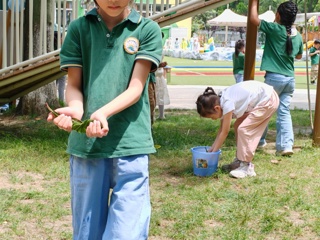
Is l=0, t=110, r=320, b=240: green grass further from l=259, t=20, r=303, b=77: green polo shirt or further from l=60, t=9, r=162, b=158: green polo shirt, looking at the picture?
l=60, t=9, r=162, b=158: green polo shirt

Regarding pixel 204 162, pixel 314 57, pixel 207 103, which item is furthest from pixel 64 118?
pixel 314 57

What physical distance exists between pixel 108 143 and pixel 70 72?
37 cm

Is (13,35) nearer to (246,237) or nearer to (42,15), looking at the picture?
(42,15)

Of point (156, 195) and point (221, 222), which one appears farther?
point (156, 195)

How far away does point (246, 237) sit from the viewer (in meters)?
3.88

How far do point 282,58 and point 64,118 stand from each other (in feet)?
15.1

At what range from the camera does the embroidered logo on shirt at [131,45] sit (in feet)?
8.25

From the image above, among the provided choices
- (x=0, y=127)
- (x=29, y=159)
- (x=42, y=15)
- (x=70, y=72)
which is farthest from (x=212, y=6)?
(x=70, y=72)

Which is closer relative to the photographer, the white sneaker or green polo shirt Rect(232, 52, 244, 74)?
the white sneaker

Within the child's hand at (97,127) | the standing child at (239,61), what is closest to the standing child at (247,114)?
the child's hand at (97,127)

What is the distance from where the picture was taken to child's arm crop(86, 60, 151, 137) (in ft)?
7.29

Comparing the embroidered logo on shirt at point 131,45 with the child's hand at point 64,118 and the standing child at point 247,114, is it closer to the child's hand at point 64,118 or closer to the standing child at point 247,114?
the child's hand at point 64,118

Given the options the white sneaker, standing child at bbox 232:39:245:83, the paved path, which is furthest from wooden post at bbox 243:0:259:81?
the paved path

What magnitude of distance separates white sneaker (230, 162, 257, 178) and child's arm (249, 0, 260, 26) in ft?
5.29
